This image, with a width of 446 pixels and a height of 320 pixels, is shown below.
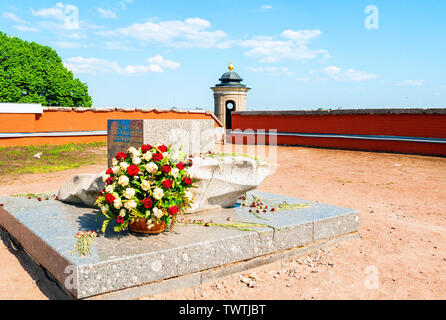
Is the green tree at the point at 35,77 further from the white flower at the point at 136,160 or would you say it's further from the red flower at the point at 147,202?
the red flower at the point at 147,202

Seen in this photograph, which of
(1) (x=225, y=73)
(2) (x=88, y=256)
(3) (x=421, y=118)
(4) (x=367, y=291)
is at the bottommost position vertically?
(4) (x=367, y=291)

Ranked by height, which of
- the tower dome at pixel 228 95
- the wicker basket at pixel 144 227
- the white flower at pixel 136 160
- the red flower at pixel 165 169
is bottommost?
the wicker basket at pixel 144 227

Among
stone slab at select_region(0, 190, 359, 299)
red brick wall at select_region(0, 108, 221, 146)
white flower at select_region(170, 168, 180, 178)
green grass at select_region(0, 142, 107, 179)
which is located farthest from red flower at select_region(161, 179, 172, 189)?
red brick wall at select_region(0, 108, 221, 146)

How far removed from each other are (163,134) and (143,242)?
209cm

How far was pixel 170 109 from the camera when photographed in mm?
21141

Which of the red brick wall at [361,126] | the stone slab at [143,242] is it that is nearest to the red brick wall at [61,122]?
the red brick wall at [361,126]

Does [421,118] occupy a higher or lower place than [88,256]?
higher

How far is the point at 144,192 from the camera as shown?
13.7ft

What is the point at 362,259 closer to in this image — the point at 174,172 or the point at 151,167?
the point at 174,172

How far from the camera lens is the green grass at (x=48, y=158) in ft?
39.1

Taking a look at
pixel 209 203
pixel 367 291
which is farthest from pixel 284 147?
pixel 367 291

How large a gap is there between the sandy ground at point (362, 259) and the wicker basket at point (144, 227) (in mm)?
761
